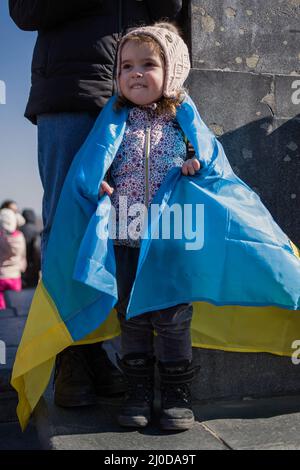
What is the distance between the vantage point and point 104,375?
2.56 m

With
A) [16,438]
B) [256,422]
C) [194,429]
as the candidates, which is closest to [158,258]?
[194,429]

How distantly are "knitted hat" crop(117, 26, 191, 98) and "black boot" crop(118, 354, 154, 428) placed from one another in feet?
3.14

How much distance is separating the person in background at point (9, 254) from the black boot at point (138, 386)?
463 centimetres

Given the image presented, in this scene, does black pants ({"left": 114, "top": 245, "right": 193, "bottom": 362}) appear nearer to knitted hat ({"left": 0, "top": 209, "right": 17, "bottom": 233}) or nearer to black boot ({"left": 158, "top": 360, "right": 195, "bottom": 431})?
black boot ({"left": 158, "top": 360, "right": 195, "bottom": 431})

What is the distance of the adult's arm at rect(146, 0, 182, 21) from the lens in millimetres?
2404

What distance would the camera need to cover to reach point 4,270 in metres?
6.98

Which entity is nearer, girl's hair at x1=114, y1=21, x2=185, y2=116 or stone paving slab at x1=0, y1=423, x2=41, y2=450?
girl's hair at x1=114, y1=21, x2=185, y2=116

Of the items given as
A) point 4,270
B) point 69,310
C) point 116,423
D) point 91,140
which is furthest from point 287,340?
point 4,270

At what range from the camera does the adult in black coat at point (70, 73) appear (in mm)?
2332

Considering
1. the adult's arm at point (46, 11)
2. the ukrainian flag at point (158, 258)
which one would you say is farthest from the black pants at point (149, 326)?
the adult's arm at point (46, 11)

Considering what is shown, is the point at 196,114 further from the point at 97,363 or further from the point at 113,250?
the point at 97,363

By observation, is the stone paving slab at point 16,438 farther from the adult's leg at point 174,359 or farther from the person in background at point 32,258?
the person in background at point 32,258

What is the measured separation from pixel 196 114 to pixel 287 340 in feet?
3.19

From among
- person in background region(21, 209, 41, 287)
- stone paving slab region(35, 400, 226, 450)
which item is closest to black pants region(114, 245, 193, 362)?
stone paving slab region(35, 400, 226, 450)
